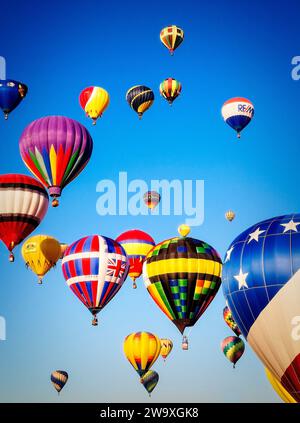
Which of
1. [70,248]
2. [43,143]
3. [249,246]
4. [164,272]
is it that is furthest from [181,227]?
[249,246]

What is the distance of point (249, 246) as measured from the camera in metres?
18.0

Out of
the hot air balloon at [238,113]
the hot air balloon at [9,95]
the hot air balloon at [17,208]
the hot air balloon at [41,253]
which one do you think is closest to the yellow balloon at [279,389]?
the hot air balloon at [17,208]

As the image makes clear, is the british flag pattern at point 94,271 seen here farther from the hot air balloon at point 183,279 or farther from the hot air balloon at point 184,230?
the hot air balloon at point 184,230

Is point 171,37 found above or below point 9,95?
above

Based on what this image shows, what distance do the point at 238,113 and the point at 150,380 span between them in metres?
12.3

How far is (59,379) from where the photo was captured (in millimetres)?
36094

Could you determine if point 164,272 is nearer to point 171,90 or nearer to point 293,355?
point 293,355

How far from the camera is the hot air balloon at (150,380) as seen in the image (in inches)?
1282

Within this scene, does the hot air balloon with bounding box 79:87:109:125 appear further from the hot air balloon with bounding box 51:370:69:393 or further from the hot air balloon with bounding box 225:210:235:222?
the hot air balloon with bounding box 51:370:69:393

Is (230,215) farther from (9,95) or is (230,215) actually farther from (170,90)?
(9,95)

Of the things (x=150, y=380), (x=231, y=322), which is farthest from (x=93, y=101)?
(x=150, y=380)

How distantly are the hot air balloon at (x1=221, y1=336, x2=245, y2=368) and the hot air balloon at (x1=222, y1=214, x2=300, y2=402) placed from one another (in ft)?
45.3

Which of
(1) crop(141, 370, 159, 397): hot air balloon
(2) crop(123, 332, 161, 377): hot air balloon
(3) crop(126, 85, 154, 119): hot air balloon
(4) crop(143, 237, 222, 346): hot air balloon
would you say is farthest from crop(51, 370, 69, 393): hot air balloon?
(3) crop(126, 85, 154, 119): hot air balloon

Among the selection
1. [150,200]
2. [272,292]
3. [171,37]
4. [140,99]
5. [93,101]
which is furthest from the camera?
[150,200]
